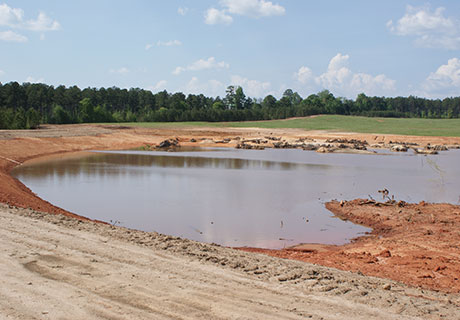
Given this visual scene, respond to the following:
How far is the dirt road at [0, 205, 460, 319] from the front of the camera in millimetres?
4922

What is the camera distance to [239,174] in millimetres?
23047

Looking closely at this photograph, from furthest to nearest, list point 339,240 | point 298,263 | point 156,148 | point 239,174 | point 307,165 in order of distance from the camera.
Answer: point 156,148 < point 307,165 < point 239,174 < point 339,240 < point 298,263

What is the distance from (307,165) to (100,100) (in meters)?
97.6

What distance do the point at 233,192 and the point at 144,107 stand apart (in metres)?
114

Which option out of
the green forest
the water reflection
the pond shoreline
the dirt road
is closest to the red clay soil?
the pond shoreline

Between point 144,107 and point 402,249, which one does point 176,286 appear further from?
point 144,107

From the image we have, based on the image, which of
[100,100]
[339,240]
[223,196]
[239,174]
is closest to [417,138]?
[239,174]

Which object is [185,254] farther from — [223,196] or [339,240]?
[223,196]

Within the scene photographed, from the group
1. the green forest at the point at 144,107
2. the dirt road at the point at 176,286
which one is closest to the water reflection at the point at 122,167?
the dirt road at the point at 176,286

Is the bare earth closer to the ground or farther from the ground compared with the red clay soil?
farther from the ground

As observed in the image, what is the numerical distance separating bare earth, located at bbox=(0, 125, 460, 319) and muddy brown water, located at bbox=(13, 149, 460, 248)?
2289mm

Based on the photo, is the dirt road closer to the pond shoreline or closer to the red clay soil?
the red clay soil

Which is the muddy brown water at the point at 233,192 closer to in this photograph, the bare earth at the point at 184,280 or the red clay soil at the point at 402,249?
the red clay soil at the point at 402,249

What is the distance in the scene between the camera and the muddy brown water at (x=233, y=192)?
1148 cm
